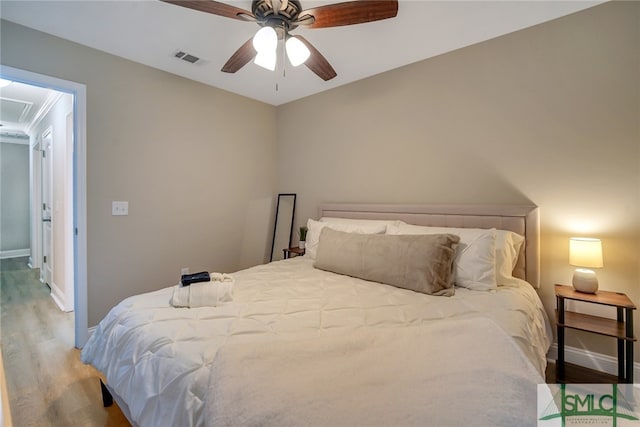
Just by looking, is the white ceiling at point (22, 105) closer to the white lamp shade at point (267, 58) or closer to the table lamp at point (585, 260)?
the white lamp shade at point (267, 58)

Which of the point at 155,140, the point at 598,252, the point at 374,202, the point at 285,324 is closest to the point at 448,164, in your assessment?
the point at 374,202

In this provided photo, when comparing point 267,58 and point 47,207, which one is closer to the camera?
point 267,58

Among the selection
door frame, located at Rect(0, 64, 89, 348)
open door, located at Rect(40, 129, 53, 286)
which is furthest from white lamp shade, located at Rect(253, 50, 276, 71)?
open door, located at Rect(40, 129, 53, 286)

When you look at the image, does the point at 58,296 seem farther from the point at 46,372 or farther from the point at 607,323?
the point at 607,323

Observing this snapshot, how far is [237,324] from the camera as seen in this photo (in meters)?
1.25

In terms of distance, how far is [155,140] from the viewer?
8.91 ft

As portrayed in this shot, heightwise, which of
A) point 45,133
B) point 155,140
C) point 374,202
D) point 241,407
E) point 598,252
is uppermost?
point 45,133

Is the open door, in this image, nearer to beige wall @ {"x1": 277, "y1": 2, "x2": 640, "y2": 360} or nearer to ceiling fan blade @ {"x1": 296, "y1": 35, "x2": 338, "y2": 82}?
ceiling fan blade @ {"x1": 296, "y1": 35, "x2": 338, "y2": 82}

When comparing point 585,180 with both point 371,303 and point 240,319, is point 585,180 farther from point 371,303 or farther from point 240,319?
point 240,319

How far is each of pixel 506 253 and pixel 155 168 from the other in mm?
3119

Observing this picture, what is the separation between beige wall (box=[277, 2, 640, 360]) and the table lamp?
203mm

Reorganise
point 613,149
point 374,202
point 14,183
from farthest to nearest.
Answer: point 14,183
point 374,202
point 613,149

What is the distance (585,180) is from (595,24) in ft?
3.46

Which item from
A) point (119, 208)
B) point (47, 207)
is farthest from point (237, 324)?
point (47, 207)
